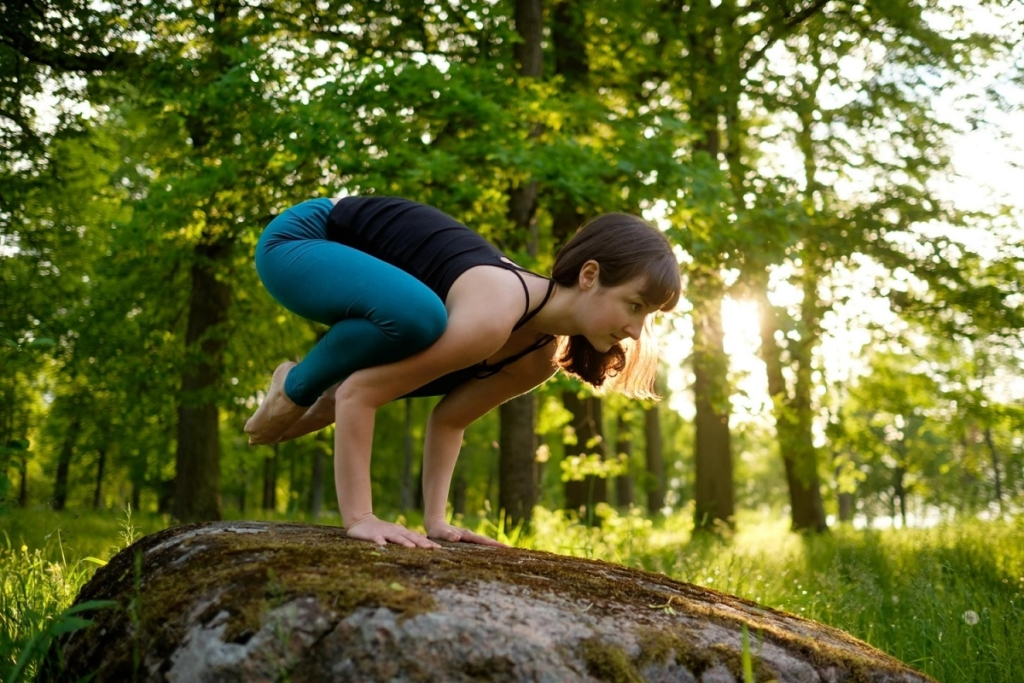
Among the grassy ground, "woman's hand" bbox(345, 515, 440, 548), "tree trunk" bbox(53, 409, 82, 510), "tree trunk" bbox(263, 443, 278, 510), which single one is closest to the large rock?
"woman's hand" bbox(345, 515, 440, 548)

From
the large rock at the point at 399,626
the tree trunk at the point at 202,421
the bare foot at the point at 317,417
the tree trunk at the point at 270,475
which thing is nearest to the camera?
the large rock at the point at 399,626

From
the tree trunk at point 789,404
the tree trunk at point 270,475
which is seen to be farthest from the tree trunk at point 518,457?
the tree trunk at point 270,475

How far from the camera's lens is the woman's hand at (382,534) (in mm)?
2533

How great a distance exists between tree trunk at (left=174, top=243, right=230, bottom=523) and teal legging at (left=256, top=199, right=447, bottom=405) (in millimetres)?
6708

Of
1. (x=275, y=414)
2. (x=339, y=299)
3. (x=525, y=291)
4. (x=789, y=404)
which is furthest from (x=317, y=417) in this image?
(x=789, y=404)

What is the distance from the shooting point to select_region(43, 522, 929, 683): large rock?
66.6 inches

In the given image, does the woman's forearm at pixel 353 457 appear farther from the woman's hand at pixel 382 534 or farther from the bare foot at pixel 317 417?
the bare foot at pixel 317 417

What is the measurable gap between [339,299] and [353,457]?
55cm

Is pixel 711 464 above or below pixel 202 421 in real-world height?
below

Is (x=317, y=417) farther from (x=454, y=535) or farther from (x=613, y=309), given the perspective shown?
(x=613, y=309)

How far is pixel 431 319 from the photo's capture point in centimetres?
263

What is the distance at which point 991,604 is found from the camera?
4074mm

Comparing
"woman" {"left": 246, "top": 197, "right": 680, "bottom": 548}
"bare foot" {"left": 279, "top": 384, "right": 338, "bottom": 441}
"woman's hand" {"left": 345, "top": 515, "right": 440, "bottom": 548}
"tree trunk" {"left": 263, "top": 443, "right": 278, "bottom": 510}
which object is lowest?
"tree trunk" {"left": 263, "top": 443, "right": 278, "bottom": 510}

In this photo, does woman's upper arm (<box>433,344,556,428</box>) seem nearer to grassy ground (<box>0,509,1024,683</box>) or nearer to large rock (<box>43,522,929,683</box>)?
large rock (<box>43,522,929,683</box>)
